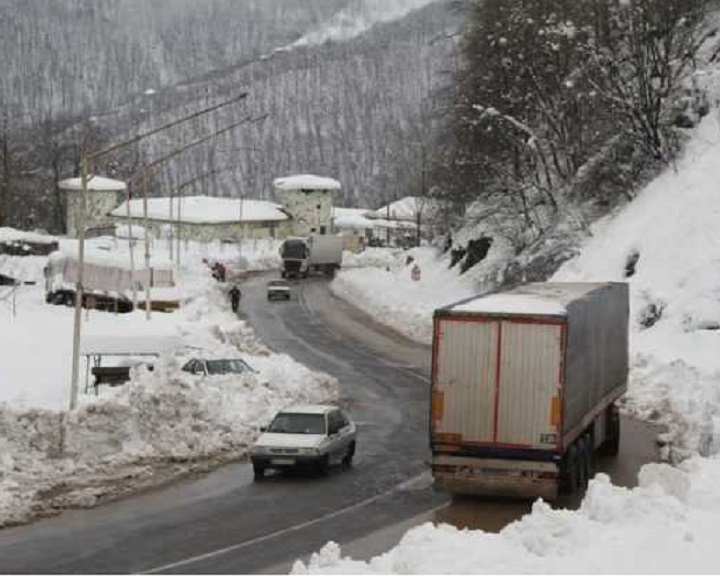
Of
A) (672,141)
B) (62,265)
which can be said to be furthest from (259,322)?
(672,141)

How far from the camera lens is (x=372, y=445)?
94.6 feet

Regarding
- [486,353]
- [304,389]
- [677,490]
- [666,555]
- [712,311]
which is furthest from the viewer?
[712,311]

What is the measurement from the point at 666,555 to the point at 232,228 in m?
130

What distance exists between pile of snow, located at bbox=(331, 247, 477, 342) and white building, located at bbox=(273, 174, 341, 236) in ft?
195

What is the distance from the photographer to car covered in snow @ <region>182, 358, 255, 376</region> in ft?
108

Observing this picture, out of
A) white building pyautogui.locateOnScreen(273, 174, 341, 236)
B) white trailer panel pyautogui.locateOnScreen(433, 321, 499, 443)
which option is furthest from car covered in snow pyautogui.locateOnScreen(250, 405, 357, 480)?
white building pyautogui.locateOnScreen(273, 174, 341, 236)

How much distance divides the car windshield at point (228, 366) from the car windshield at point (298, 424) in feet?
24.4

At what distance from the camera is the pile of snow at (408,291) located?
2327 inches

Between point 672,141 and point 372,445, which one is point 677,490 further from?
point 672,141

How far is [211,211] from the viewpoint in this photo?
468 ft

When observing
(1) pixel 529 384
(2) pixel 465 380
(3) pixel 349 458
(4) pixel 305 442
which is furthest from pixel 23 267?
(1) pixel 529 384

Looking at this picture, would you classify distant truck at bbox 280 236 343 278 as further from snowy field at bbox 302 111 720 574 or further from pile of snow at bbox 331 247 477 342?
snowy field at bbox 302 111 720 574

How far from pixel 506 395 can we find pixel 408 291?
5178 centimetres

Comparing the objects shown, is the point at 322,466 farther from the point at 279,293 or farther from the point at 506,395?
the point at 279,293
